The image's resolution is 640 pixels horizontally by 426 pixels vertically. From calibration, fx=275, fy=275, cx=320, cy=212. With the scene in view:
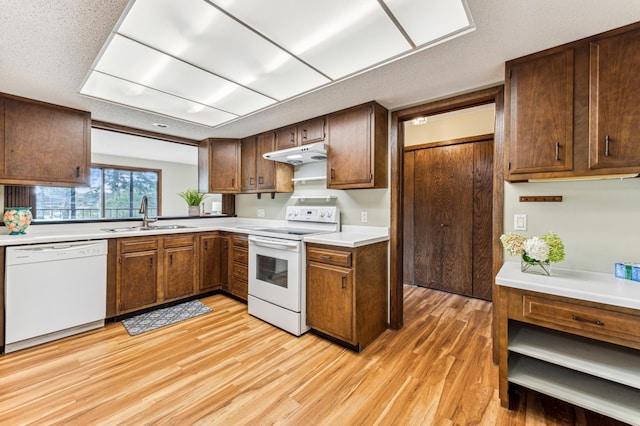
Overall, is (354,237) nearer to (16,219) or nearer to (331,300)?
(331,300)

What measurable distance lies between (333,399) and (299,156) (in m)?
2.29

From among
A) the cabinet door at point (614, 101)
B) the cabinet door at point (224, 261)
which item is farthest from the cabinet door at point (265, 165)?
the cabinet door at point (614, 101)

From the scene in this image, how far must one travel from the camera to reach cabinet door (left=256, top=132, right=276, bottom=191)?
3500mm

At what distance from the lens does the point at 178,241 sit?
130 inches

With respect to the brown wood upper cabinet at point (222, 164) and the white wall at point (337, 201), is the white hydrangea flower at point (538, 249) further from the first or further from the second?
the brown wood upper cabinet at point (222, 164)

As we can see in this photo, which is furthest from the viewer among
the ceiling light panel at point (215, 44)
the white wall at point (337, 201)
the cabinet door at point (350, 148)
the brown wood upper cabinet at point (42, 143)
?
the white wall at point (337, 201)

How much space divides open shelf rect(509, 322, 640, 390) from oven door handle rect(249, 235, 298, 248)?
1777 millimetres

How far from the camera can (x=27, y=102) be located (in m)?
2.59

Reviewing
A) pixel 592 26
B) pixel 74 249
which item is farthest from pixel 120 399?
pixel 592 26

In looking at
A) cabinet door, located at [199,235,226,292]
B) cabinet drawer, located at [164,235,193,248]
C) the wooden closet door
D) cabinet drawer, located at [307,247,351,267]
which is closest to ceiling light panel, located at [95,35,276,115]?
cabinet drawer, located at [307,247,351,267]

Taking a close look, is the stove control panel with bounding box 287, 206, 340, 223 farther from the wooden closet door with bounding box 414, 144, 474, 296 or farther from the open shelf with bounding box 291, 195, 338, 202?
the wooden closet door with bounding box 414, 144, 474, 296

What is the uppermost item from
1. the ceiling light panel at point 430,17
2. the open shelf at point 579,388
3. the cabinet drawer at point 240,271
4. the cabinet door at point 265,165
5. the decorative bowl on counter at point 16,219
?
the ceiling light panel at point 430,17

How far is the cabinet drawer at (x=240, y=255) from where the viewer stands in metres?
3.34

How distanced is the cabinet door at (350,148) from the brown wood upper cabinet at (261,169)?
0.84m
